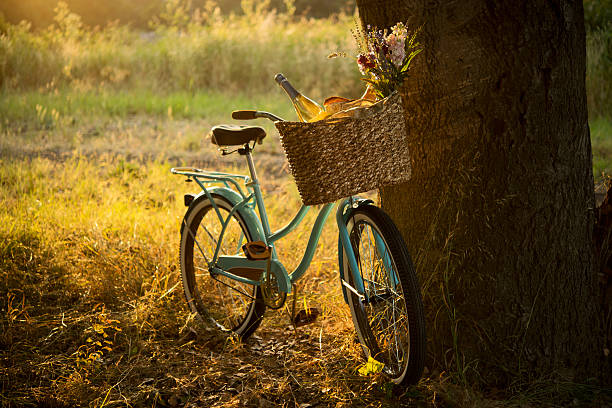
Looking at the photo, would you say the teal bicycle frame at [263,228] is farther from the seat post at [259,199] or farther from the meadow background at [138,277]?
the meadow background at [138,277]

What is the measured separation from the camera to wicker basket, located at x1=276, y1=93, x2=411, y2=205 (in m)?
2.08

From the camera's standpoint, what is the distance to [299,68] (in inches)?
378

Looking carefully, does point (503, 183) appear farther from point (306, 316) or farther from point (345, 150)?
point (306, 316)

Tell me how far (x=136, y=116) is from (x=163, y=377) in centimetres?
560

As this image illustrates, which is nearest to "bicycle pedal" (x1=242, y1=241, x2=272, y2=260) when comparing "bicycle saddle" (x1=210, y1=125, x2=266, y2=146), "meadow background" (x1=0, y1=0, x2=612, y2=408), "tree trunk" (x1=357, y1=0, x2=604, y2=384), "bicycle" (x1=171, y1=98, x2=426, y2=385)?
"bicycle" (x1=171, y1=98, x2=426, y2=385)

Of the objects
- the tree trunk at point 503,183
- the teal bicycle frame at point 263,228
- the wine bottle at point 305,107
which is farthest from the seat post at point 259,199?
the tree trunk at point 503,183

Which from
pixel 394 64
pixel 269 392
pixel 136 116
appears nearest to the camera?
pixel 394 64

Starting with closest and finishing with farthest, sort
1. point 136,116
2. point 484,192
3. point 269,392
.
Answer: point 484,192
point 269,392
point 136,116

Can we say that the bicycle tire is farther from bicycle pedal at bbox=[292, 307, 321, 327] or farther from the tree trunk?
the tree trunk

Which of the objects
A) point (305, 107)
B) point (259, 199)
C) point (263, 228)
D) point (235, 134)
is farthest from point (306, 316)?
point (305, 107)

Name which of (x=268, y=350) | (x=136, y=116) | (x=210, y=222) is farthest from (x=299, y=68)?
(x=268, y=350)

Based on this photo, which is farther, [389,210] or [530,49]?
[389,210]

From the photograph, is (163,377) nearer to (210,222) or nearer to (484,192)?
(210,222)

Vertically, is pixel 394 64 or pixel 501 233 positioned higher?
pixel 394 64
